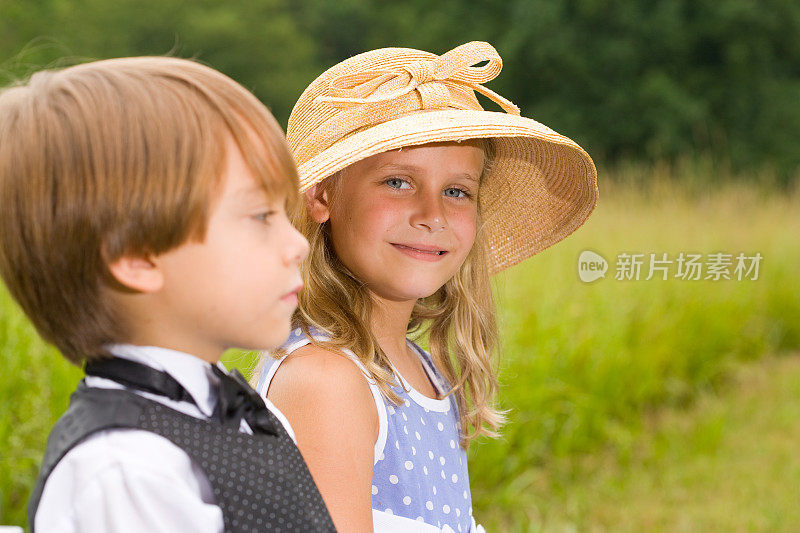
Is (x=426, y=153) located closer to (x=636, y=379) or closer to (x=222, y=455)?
(x=222, y=455)

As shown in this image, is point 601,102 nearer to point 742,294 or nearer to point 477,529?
point 742,294

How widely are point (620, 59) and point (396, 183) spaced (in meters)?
15.4

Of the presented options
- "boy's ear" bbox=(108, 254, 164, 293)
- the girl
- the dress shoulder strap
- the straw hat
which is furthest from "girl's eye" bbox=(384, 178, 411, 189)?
"boy's ear" bbox=(108, 254, 164, 293)

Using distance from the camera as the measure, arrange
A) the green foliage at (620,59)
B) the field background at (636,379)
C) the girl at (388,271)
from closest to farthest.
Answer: the girl at (388,271), the field background at (636,379), the green foliage at (620,59)

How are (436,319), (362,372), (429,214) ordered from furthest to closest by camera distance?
(436,319), (429,214), (362,372)

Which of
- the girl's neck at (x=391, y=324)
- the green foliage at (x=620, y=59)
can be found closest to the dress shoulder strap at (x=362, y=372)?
the girl's neck at (x=391, y=324)

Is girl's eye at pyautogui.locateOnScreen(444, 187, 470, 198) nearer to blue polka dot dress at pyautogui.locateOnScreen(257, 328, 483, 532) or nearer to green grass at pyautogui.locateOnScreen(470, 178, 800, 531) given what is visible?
blue polka dot dress at pyautogui.locateOnScreen(257, 328, 483, 532)

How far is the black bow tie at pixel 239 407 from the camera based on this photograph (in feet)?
3.56

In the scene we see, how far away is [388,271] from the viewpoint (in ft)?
5.61

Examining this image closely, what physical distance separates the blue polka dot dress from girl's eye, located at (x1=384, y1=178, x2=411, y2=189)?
0.32 m

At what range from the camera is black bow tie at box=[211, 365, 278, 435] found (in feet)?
3.56

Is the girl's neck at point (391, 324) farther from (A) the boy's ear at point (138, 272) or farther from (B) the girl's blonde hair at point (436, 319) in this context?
(A) the boy's ear at point (138, 272)

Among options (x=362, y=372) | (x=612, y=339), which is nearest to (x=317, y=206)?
(x=362, y=372)

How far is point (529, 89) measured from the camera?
1728 centimetres
